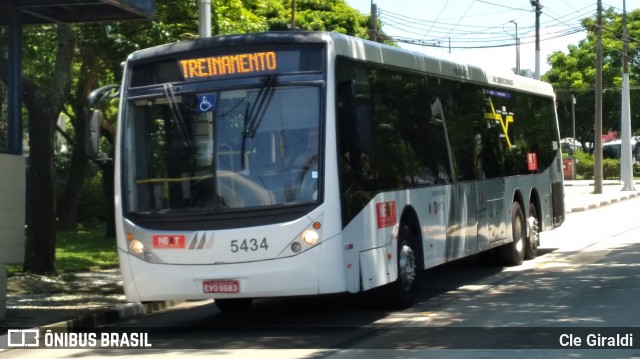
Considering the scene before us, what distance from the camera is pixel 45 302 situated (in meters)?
14.0

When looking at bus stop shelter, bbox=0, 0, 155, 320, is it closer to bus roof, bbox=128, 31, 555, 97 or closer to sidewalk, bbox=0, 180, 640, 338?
sidewalk, bbox=0, 180, 640, 338

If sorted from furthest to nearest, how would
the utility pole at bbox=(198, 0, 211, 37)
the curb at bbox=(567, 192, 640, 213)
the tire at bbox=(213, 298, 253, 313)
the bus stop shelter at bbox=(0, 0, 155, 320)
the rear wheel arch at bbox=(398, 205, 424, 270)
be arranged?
the curb at bbox=(567, 192, 640, 213)
the utility pole at bbox=(198, 0, 211, 37)
the tire at bbox=(213, 298, 253, 313)
the rear wheel arch at bbox=(398, 205, 424, 270)
the bus stop shelter at bbox=(0, 0, 155, 320)

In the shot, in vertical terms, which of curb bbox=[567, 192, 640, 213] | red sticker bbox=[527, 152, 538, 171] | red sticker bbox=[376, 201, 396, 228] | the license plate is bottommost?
curb bbox=[567, 192, 640, 213]

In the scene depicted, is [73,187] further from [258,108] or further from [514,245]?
[258,108]

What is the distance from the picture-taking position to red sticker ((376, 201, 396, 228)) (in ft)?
38.4

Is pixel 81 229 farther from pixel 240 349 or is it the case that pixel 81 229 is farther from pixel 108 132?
pixel 240 349

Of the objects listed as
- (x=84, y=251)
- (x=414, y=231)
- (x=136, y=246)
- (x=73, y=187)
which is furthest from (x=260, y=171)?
(x=73, y=187)

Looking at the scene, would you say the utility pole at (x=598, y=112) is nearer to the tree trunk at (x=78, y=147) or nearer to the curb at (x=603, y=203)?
the curb at (x=603, y=203)

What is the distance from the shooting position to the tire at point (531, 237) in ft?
60.4

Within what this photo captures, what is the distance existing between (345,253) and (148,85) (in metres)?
2.89

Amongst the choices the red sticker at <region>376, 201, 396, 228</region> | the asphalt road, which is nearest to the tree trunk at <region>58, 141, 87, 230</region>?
the asphalt road

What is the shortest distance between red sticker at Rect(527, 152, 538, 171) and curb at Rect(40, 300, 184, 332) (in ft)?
24.1

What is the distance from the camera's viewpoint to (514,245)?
1755 centimetres

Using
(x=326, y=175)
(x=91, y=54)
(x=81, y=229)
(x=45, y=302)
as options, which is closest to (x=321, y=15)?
(x=81, y=229)
